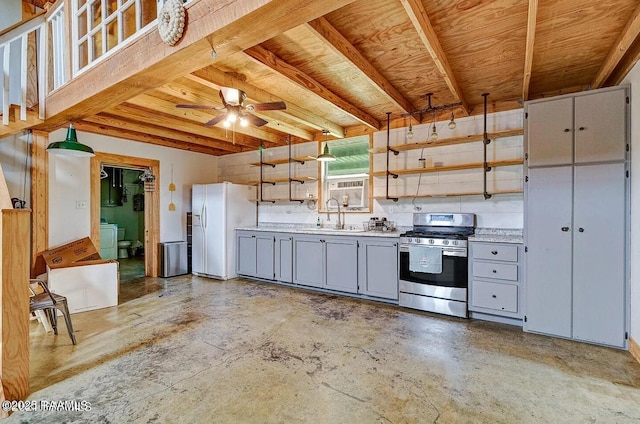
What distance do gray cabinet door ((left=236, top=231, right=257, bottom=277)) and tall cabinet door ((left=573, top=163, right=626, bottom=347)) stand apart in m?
4.39

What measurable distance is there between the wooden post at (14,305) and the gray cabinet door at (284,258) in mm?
3194

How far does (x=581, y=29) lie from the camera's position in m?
2.35

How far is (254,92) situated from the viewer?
3.38 m

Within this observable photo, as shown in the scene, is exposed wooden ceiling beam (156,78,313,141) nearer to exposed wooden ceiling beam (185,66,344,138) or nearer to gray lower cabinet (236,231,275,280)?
exposed wooden ceiling beam (185,66,344,138)

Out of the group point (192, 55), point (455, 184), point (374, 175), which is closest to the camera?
point (192, 55)

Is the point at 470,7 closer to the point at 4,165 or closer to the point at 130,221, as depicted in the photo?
the point at 4,165

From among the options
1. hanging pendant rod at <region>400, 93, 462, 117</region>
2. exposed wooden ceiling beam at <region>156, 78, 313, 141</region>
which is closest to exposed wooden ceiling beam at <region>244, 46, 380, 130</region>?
hanging pendant rod at <region>400, 93, 462, 117</region>

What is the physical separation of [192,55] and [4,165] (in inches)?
140

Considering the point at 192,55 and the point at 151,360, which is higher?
the point at 192,55

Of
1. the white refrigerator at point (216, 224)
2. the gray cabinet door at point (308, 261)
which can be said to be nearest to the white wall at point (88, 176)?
the white refrigerator at point (216, 224)

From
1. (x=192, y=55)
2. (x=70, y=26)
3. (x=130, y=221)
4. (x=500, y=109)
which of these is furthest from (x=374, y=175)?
(x=130, y=221)

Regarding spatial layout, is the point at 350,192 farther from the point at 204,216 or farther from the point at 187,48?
the point at 187,48

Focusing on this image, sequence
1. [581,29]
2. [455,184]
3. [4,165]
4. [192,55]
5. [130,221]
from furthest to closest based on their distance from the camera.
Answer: [130,221], [455,184], [4,165], [581,29], [192,55]

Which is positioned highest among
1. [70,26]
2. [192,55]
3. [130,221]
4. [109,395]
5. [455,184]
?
[70,26]
